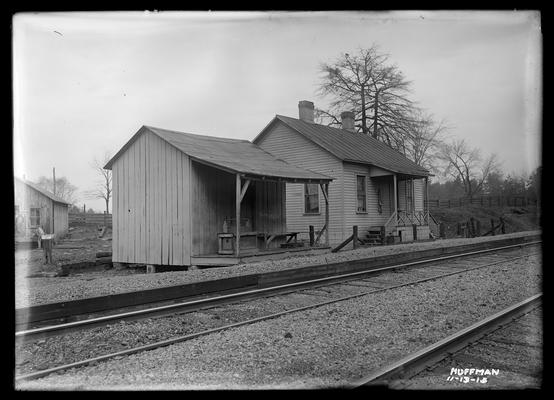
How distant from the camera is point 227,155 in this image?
1634 centimetres

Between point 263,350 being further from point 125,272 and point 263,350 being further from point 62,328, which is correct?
point 125,272

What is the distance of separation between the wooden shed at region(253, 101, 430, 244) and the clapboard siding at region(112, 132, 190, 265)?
301 inches

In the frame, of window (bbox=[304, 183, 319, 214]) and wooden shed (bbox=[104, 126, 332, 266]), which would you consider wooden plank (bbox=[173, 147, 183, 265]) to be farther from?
window (bbox=[304, 183, 319, 214])

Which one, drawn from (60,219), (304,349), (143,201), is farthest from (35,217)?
(304,349)

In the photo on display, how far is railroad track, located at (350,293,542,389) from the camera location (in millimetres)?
3947

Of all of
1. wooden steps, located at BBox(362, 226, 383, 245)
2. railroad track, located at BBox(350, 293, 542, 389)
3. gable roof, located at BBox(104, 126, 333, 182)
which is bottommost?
railroad track, located at BBox(350, 293, 542, 389)

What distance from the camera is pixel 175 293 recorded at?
795 cm

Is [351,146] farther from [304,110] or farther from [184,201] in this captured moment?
[184,201]

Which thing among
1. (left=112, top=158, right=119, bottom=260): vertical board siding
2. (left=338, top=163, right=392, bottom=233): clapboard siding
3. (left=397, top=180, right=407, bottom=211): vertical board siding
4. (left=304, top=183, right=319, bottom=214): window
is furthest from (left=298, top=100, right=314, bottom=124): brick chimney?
(left=112, top=158, right=119, bottom=260): vertical board siding

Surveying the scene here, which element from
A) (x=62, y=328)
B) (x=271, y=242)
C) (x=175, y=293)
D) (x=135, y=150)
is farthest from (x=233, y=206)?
(x=62, y=328)

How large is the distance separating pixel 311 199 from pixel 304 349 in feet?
55.8
